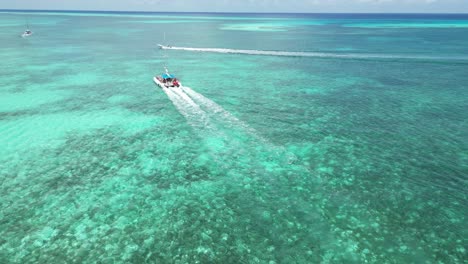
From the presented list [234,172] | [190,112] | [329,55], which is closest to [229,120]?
[190,112]

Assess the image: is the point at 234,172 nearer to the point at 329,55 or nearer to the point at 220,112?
the point at 220,112

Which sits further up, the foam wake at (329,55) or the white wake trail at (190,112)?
the foam wake at (329,55)

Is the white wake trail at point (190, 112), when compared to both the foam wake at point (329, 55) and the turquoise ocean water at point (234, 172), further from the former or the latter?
the foam wake at point (329, 55)

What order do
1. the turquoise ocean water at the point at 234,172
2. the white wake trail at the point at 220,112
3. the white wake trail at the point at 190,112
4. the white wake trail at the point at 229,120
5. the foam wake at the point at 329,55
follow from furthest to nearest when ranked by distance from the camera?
the foam wake at the point at 329,55, the white wake trail at the point at 190,112, the white wake trail at the point at 220,112, the white wake trail at the point at 229,120, the turquoise ocean water at the point at 234,172

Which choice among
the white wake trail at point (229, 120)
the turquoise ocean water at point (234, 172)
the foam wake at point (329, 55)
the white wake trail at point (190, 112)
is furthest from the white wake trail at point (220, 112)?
the foam wake at point (329, 55)

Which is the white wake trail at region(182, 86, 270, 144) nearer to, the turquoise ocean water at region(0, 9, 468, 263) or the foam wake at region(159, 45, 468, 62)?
the turquoise ocean water at region(0, 9, 468, 263)

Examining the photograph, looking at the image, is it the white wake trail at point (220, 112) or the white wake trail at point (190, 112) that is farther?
the white wake trail at point (190, 112)

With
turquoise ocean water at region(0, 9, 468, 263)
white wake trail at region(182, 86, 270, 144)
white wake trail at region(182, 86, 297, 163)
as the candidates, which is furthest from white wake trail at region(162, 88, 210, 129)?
white wake trail at region(182, 86, 270, 144)

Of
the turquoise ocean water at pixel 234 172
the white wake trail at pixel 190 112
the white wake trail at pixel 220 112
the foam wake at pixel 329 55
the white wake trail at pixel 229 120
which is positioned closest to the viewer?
the turquoise ocean water at pixel 234 172
